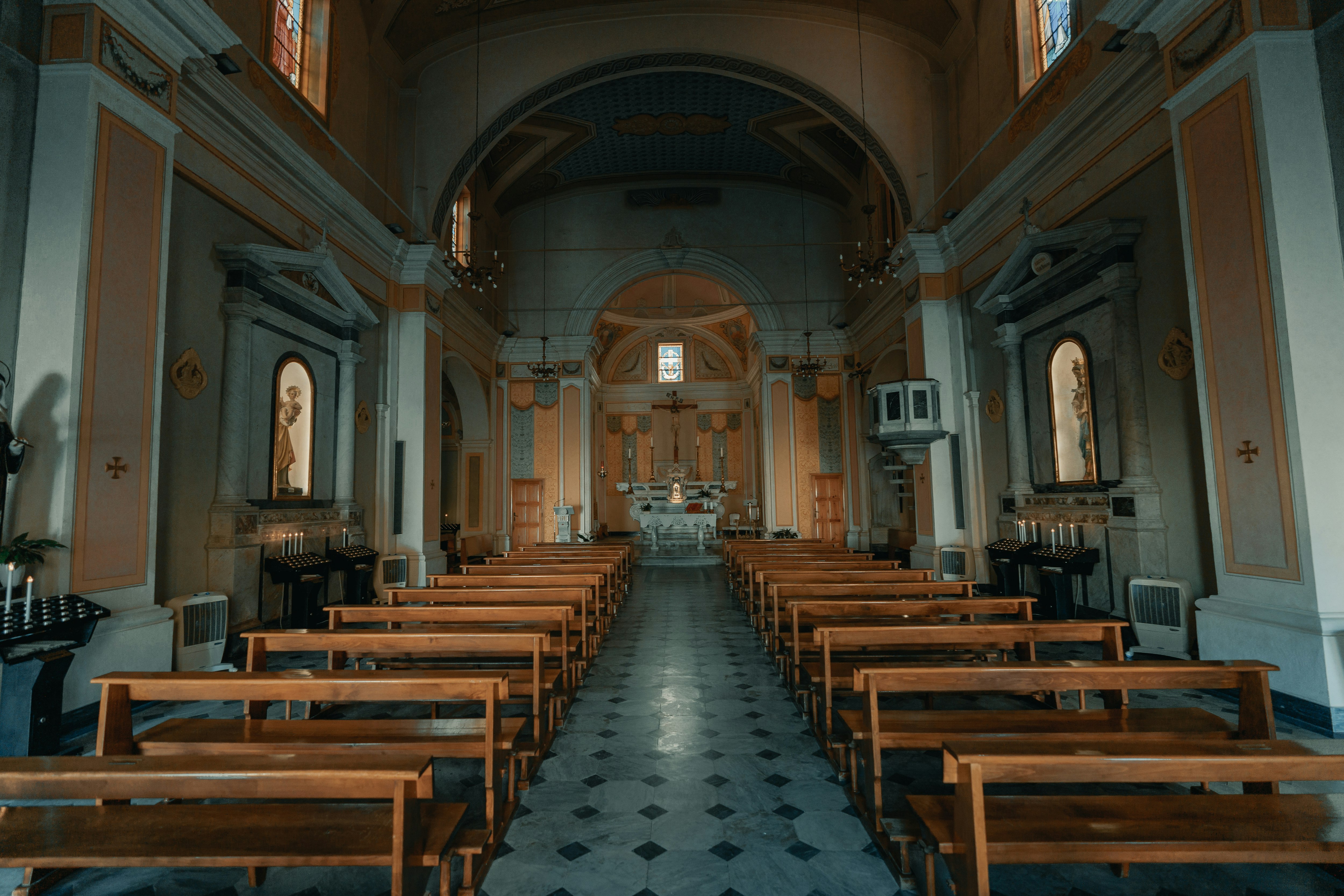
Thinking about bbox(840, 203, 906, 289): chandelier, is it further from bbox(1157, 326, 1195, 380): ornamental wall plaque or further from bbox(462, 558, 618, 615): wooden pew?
bbox(462, 558, 618, 615): wooden pew

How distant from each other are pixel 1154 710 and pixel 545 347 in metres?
13.4

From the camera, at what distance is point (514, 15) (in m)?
10.2

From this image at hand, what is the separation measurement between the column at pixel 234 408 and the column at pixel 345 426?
2.04 m

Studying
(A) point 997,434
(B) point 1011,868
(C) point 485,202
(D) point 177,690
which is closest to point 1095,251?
(A) point 997,434

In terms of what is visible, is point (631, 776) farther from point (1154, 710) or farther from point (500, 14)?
point (500, 14)

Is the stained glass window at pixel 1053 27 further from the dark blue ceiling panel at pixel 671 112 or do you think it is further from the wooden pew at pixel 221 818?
the wooden pew at pixel 221 818

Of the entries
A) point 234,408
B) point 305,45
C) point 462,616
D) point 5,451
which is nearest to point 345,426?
point 234,408

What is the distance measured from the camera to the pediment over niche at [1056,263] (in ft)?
20.0

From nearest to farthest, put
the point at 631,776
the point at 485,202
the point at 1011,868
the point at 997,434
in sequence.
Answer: the point at 1011,868 < the point at 631,776 < the point at 997,434 < the point at 485,202

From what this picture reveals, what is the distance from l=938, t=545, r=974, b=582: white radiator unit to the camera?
9227 mm

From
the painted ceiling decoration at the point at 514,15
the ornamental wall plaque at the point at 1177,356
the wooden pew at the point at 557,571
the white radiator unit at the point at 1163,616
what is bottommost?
the white radiator unit at the point at 1163,616

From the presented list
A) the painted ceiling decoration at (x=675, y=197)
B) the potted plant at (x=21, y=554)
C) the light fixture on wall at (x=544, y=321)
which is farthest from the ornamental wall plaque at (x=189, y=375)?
the painted ceiling decoration at (x=675, y=197)

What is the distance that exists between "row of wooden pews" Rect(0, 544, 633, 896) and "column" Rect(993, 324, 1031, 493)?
591 cm

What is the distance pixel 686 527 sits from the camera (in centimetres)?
1495
